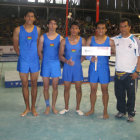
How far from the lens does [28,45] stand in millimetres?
3059

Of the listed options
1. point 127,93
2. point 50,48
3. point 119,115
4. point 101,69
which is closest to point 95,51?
point 101,69

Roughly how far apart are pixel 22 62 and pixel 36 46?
32cm

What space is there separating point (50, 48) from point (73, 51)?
36cm

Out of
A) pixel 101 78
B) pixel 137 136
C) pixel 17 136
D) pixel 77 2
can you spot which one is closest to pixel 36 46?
A: pixel 101 78

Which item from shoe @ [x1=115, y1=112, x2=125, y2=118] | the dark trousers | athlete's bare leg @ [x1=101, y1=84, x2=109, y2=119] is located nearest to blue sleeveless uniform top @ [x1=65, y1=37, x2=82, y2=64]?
athlete's bare leg @ [x1=101, y1=84, x2=109, y2=119]

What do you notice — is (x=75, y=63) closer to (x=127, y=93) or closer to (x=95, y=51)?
(x=95, y=51)

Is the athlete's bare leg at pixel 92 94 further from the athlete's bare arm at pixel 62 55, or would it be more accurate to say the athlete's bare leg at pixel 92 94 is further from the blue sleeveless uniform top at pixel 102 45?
the athlete's bare arm at pixel 62 55

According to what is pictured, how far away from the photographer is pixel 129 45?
9.46 feet

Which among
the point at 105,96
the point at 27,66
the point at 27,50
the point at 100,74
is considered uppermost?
the point at 27,50

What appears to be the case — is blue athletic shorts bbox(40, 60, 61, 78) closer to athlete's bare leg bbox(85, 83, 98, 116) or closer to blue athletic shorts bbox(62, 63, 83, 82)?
blue athletic shorts bbox(62, 63, 83, 82)

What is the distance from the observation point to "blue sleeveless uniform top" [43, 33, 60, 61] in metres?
3.11

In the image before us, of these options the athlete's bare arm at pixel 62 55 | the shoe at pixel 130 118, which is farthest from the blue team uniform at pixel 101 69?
the shoe at pixel 130 118

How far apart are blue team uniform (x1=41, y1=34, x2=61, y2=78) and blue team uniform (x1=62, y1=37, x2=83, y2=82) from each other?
0.48 feet

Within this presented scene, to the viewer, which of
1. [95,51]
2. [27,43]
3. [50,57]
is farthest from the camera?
[50,57]
